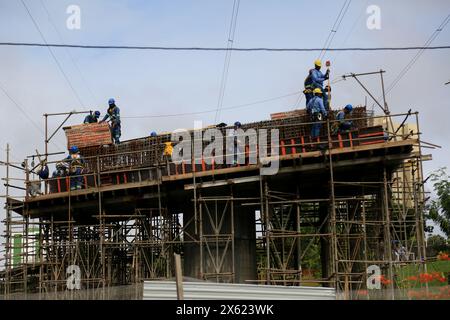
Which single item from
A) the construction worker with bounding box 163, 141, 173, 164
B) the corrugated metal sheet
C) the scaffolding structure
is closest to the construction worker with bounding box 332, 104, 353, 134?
the scaffolding structure

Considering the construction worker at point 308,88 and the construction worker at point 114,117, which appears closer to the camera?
the construction worker at point 308,88

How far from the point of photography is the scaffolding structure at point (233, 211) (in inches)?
1148

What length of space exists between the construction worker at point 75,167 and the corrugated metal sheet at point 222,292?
17125 millimetres

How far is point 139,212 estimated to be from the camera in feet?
108

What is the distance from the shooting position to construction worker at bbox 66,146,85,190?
110 feet

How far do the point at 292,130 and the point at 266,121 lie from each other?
1147 mm

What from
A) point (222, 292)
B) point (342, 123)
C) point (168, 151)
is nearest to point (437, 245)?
point (342, 123)

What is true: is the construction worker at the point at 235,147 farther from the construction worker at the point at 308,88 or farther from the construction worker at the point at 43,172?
the construction worker at the point at 43,172

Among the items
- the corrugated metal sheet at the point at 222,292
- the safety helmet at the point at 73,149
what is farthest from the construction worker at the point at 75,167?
the corrugated metal sheet at the point at 222,292

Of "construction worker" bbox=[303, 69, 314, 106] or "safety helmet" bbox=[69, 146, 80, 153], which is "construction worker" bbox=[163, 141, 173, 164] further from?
"construction worker" bbox=[303, 69, 314, 106]

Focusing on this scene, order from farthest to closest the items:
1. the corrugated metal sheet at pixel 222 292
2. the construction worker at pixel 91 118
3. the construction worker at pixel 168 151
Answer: the construction worker at pixel 91 118 → the construction worker at pixel 168 151 → the corrugated metal sheet at pixel 222 292

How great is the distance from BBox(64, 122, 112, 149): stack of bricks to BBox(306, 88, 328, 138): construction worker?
369 inches
